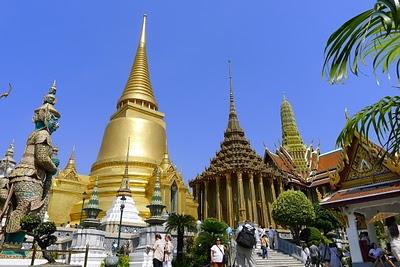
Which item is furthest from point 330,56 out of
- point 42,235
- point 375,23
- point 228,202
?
point 228,202

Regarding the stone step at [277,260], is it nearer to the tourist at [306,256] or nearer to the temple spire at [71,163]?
the tourist at [306,256]

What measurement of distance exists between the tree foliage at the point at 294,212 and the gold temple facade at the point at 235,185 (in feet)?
23.5

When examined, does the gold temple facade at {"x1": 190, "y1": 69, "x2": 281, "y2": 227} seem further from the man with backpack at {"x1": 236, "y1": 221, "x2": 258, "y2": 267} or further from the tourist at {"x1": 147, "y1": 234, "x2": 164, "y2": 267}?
the man with backpack at {"x1": 236, "y1": 221, "x2": 258, "y2": 267}

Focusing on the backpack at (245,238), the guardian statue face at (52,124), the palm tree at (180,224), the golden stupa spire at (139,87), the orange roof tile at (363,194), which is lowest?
the backpack at (245,238)

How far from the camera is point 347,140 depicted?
3.94m

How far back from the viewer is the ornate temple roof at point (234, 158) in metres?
30.0

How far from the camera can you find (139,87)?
89.8ft

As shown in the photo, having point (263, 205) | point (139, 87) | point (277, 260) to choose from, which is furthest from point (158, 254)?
point (263, 205)

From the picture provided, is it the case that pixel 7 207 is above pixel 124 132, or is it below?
below

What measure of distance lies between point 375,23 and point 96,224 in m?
12.9

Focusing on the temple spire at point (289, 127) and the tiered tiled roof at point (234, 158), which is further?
the temple spire at point (289, 127)

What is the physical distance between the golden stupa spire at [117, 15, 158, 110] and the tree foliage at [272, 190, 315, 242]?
13.1m

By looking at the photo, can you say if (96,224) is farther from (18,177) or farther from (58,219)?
(58,219)

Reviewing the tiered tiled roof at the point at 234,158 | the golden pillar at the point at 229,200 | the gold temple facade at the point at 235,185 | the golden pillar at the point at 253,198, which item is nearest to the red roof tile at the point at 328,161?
the gold temple facade at the point at 235,185
